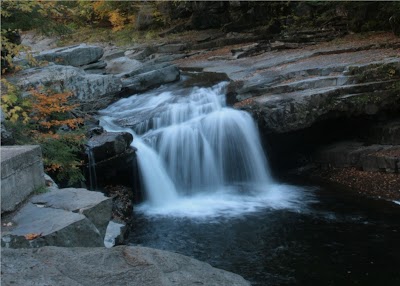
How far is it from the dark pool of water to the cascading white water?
169cm

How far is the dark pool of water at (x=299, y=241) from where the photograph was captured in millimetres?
6930

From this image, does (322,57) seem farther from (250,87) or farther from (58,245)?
(58,245)

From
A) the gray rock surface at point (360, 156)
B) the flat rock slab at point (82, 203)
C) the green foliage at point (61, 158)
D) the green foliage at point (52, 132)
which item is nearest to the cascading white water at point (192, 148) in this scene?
the gray rock surface at point (360, 156)

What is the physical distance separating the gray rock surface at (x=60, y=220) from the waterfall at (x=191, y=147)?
504cm

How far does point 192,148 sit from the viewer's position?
→ 37.9 ft

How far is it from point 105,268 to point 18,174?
6.75 ft

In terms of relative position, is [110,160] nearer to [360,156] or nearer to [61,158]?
[61,158]

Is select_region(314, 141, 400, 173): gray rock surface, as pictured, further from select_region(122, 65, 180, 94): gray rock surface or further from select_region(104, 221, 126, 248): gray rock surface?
select_region(104, 221, 126, 248): gray rock surface

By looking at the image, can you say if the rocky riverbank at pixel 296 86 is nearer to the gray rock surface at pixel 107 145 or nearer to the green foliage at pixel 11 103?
the gray rock surface at pixel 107 145

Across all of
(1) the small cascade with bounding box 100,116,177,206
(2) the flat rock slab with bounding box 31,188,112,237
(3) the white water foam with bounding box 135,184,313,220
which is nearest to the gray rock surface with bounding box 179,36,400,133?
(3) the white water foam with bounding box 135,184,313,220

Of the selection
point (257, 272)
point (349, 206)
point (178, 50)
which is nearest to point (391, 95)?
point (349, 206)

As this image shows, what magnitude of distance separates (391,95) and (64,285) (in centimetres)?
1016

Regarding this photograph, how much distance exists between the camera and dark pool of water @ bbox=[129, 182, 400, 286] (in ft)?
22.7

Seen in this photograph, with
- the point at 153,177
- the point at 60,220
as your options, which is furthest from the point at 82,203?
the point at 153,177
